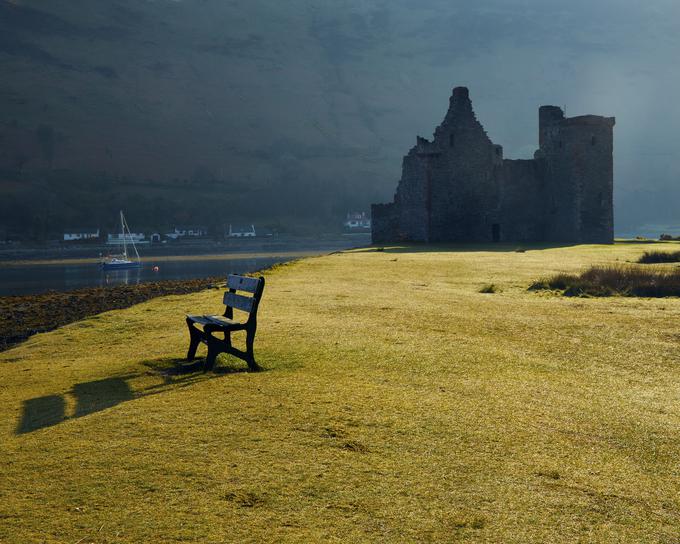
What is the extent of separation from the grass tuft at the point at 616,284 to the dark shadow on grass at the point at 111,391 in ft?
43.2

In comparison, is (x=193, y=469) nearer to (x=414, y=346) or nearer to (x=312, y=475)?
(x=312, y=475)

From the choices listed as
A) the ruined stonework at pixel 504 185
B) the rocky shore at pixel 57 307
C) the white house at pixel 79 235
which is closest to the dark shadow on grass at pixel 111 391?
the rocky shore at pixel 57 307

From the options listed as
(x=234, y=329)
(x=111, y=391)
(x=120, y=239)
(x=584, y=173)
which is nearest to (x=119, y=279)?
(x=584, y=173)

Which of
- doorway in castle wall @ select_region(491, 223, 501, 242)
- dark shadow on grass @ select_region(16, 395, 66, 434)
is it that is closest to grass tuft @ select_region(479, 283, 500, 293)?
dark shadow on grass @ select_region(16, 395, 66, 434)

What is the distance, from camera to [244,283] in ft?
37.2

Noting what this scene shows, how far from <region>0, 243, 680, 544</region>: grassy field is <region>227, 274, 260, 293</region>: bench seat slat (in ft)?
→ 4.04

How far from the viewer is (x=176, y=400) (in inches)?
348

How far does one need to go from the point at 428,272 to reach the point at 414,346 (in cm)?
1621

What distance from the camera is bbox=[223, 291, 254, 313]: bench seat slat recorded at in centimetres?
1079

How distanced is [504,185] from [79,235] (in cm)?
14617

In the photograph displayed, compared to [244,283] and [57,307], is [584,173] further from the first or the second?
[244,283]

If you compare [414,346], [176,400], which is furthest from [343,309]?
[176,400]

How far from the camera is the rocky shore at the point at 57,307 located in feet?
82.2

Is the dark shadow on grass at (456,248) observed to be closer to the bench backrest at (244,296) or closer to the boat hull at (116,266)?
the bench backrest at (244,296)
